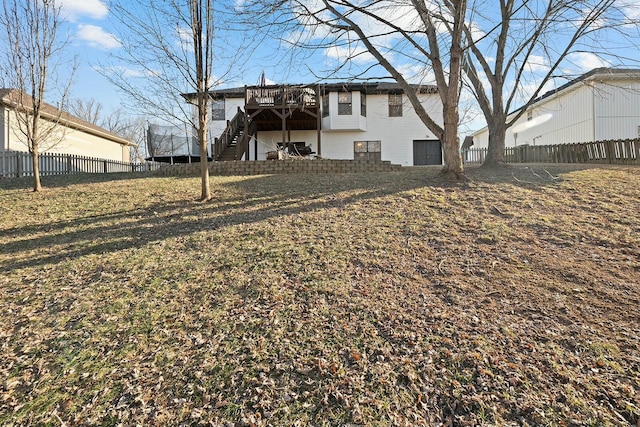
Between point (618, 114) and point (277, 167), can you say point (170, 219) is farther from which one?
point (618, 114)

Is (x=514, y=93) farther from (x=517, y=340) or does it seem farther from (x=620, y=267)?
(x=517, y=340)

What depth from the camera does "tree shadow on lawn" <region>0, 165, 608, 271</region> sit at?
5.21m

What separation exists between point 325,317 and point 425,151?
19198 mm

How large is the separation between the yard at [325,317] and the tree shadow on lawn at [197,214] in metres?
0.06

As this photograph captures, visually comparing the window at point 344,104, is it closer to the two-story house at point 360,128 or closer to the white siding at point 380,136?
the two-story house at point 360,128

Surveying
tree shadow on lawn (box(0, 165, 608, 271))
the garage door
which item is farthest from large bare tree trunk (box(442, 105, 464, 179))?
the garage door

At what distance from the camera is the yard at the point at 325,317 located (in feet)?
8.08

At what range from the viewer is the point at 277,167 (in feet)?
41.1

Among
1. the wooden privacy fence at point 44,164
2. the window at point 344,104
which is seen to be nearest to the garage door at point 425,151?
the window at point 344,104

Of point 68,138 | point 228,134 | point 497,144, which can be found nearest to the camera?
point 497,144

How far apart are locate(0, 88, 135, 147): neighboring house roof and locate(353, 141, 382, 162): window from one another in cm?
1397

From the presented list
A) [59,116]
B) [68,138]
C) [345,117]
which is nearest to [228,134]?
[345,117]

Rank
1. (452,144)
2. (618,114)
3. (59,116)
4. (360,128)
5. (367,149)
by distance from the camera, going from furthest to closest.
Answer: (367,149) → (360,128) → (618,114) → (59,116) → (452,144)

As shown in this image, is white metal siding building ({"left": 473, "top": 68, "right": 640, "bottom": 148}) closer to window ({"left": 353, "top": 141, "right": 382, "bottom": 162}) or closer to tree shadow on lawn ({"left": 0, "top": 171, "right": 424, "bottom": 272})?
window ({"left": 353, "top": 141, "right": 382, "bottom": 162})
